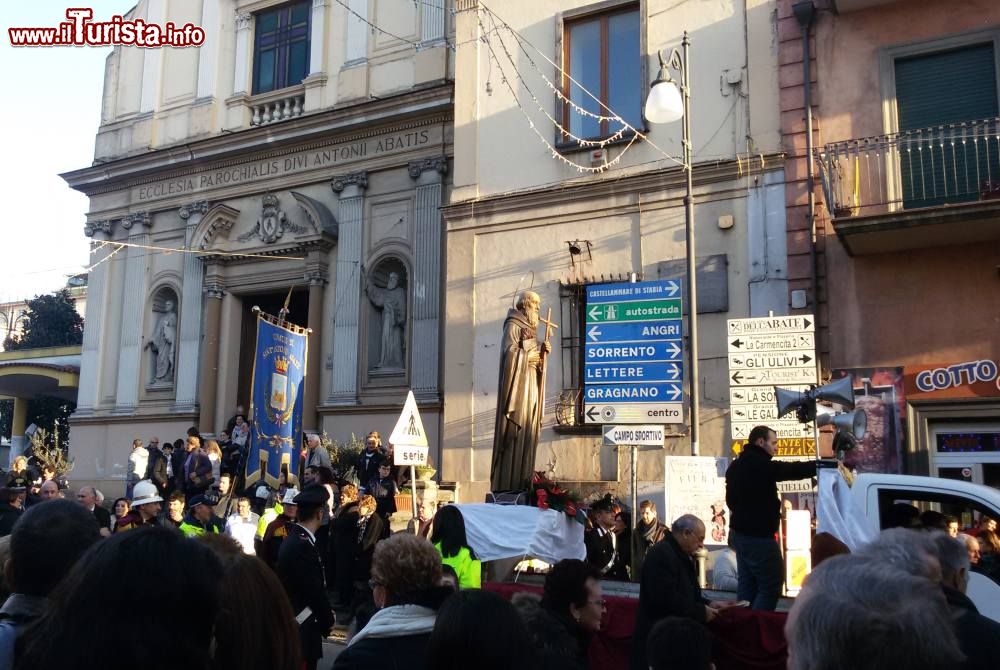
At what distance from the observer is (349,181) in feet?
67.5

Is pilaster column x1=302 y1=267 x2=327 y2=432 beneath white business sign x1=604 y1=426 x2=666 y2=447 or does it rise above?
above

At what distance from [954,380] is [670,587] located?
8961 millimetres

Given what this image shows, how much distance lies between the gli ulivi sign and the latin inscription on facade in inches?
436

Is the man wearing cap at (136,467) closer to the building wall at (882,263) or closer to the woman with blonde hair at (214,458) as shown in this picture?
the woman with blonde hair at (214,458)

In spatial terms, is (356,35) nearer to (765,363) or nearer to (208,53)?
(208,53)

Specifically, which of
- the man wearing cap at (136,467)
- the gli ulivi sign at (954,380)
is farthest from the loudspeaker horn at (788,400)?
the man wearing cap at (136,467)

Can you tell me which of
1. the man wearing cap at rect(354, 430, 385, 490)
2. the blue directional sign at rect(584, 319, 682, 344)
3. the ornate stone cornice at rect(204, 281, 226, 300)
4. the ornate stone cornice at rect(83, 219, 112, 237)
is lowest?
the man wearing cap at rect(354, 430, 385, 490)

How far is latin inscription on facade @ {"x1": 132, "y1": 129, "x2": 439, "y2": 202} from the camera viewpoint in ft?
66.0

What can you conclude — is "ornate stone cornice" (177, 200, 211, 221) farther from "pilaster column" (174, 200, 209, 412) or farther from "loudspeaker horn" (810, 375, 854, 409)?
"loudspeaker horn" (810, 375, 854, 409)

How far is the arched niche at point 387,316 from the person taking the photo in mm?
19500

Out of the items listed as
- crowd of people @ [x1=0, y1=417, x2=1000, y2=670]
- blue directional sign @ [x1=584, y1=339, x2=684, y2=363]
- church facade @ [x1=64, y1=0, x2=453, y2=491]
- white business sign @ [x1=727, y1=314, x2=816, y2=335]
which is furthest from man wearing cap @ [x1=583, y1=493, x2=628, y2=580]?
church facade @ [x1=64, y1=0, x2=453, y2=491]

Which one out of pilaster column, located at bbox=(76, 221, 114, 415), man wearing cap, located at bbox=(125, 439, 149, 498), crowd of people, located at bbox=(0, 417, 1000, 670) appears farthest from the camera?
pilaster column, located at bbox=(76, 221, 114, 415)

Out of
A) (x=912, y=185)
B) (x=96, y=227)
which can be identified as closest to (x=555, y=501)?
(x=912, y=185)

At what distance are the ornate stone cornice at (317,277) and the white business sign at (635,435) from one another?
11.2 metres
